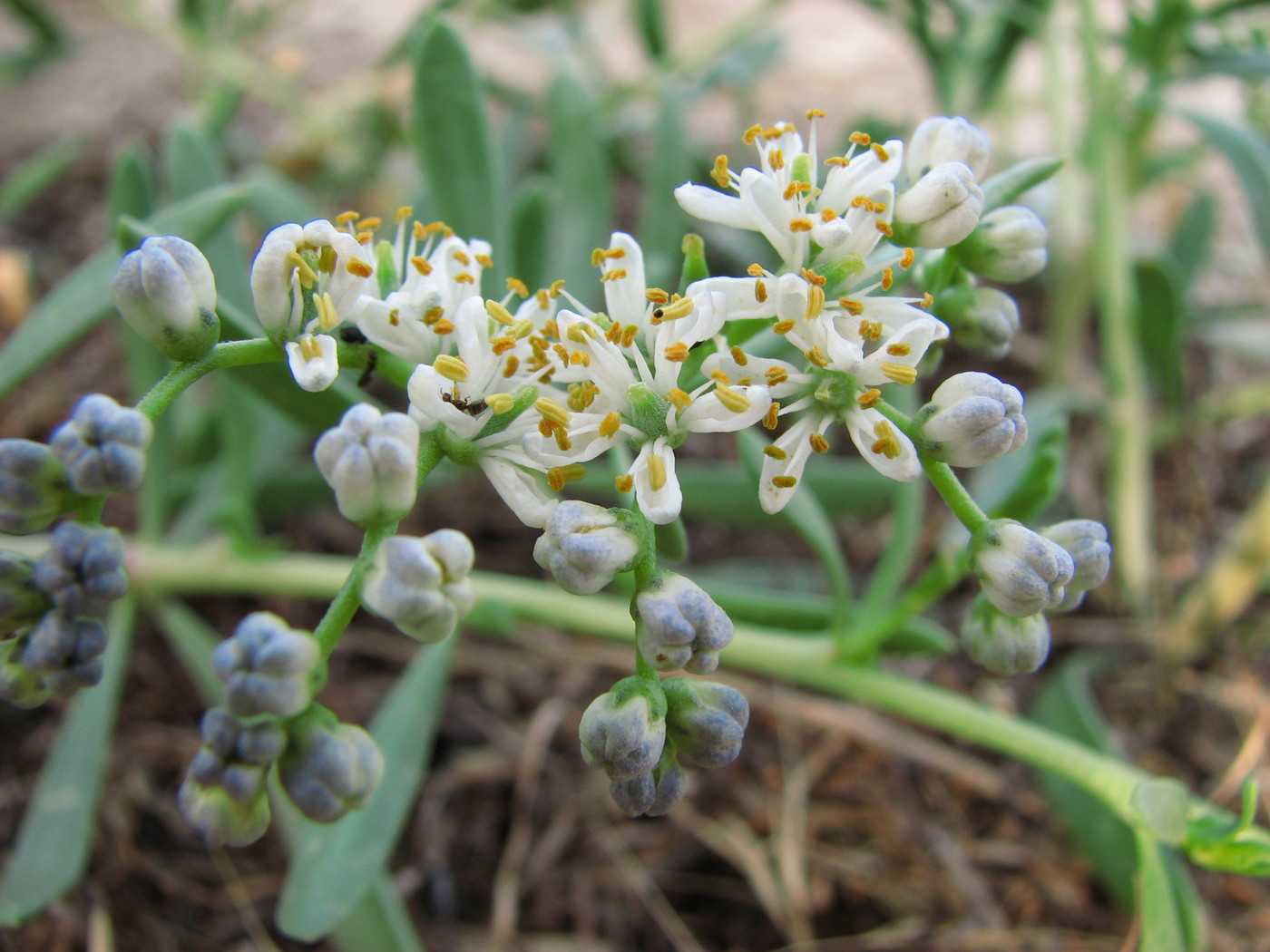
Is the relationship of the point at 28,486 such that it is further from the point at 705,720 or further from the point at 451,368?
the point at 705,720

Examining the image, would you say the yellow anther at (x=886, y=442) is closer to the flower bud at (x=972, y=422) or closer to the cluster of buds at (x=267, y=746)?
the flower bud at (x=972, y=422)

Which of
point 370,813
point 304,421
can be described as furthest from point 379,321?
point 370,813

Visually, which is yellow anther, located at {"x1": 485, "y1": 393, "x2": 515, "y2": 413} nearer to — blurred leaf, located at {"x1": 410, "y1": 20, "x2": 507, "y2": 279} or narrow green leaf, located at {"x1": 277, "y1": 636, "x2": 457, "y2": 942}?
narrow green leaf, located at {"x1": 277, "y1": 636, "x2": 457, "y2": 942}

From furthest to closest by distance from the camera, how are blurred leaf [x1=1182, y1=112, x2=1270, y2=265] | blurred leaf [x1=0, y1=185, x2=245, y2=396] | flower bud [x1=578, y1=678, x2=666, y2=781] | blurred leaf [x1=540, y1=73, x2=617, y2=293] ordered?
blurred leaf [x1=540, y1=73, x2=617, y2=293], blurred leaf [x1=1182, y1=112, x2=1270, y2=265], blurred leaf [x1=0, y1=185, x2=245, y2=396], flower bud [x1=578, y1=678, x2=666, y2=781]

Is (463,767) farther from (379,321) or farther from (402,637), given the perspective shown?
(379,321)

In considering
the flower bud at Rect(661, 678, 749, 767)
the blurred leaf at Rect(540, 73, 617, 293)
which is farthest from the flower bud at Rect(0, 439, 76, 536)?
the blurred leaf at Rect(540, 73, 617, 293)
